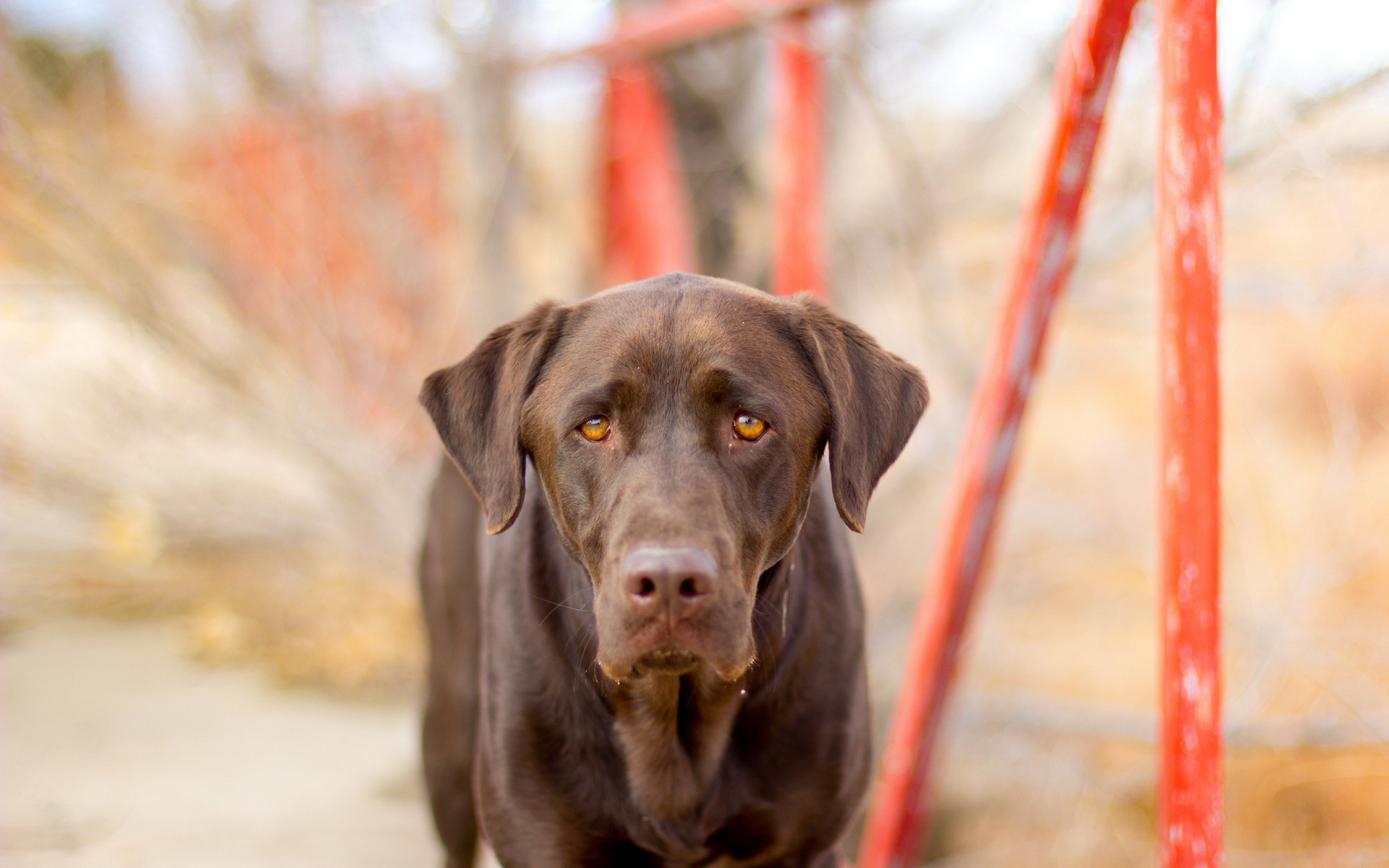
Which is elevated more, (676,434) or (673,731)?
(676,434)

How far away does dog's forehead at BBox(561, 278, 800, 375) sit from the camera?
2.00 metres

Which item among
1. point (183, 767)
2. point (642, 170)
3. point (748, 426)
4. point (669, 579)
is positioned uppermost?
point (642, 170)

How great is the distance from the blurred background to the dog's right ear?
1892mm

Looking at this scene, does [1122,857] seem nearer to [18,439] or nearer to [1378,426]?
[1378,426]

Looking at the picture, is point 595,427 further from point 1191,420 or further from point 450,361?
point 450,361

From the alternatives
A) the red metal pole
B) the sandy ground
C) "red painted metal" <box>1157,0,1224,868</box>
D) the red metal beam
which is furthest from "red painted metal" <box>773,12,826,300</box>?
the sandy ground

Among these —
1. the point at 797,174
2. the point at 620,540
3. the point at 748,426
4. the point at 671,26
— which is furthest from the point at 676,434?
the point at 671,26

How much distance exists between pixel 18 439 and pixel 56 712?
5.72 feet

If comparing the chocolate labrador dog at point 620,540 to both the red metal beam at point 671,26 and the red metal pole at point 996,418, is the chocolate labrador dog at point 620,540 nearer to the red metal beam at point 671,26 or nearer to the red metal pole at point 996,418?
the red metal pole at point 996,418

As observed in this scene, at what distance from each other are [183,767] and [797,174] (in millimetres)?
3302

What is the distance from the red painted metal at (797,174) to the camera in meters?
4.18

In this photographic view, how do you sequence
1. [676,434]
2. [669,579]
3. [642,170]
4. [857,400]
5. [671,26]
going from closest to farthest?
[669,579]
[676,434]
[857,400]
[671,26]
[642,170]

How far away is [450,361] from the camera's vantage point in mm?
5168

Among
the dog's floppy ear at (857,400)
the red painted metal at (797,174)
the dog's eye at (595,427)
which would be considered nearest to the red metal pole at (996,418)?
the dog's floppy ear at (857,400)
